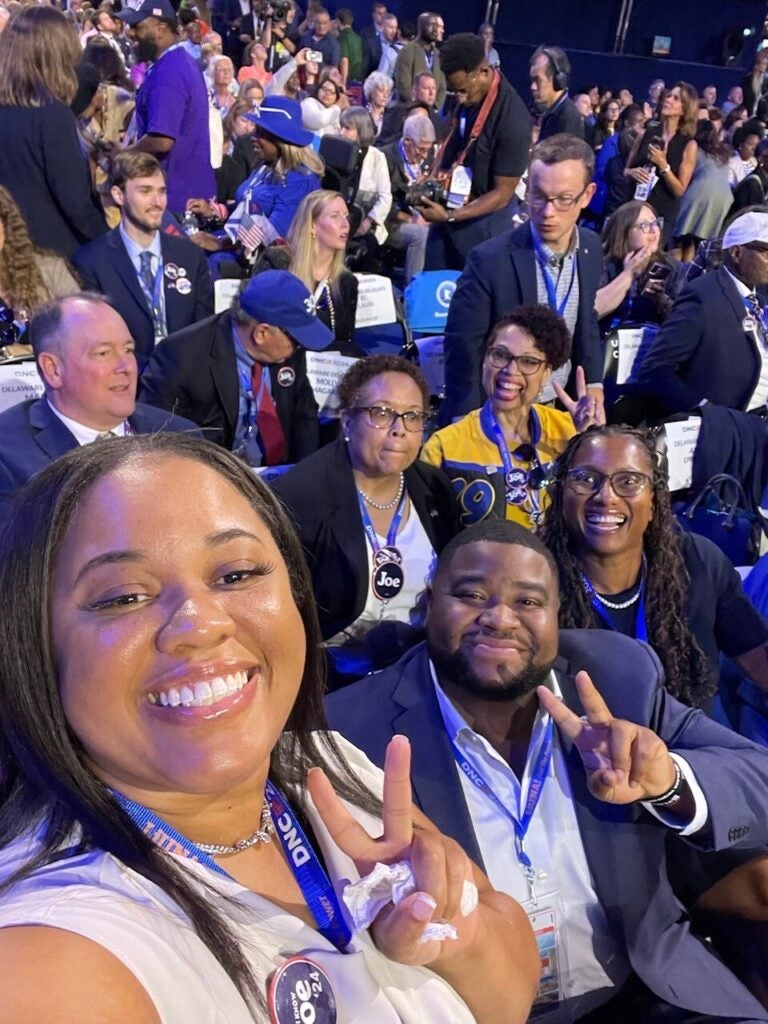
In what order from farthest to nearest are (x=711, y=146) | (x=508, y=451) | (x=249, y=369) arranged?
(x=711, y=146) → (x=249, y=369) → (x=508, y=451)

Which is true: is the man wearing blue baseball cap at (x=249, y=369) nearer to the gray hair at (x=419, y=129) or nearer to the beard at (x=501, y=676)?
the beard at (x=501, y=676)

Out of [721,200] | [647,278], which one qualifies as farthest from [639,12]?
[647,278]

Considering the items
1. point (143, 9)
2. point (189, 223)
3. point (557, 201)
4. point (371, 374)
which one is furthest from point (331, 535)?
point (143, 9)

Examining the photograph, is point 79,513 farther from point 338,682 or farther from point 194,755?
point 338,682

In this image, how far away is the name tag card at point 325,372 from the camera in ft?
12.4

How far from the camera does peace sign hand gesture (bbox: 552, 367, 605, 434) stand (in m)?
3.56

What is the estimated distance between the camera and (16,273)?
11.9 feet

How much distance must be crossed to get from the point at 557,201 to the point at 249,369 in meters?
1.35

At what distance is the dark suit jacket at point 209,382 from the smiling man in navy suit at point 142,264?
45cm

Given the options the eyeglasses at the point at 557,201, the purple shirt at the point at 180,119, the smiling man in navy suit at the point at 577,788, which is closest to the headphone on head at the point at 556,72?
the purple shirt at the point at 180,119

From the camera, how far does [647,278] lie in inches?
198

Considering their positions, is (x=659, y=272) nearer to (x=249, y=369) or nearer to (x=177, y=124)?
(x=249, y=369)

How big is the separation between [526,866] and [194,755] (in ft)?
3.32

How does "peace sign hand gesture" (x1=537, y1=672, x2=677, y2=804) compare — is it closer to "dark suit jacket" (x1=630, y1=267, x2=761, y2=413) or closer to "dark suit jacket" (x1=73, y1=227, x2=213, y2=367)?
"dark suit jacket" (x1=630, y1=267, x2=761, y2=413)
